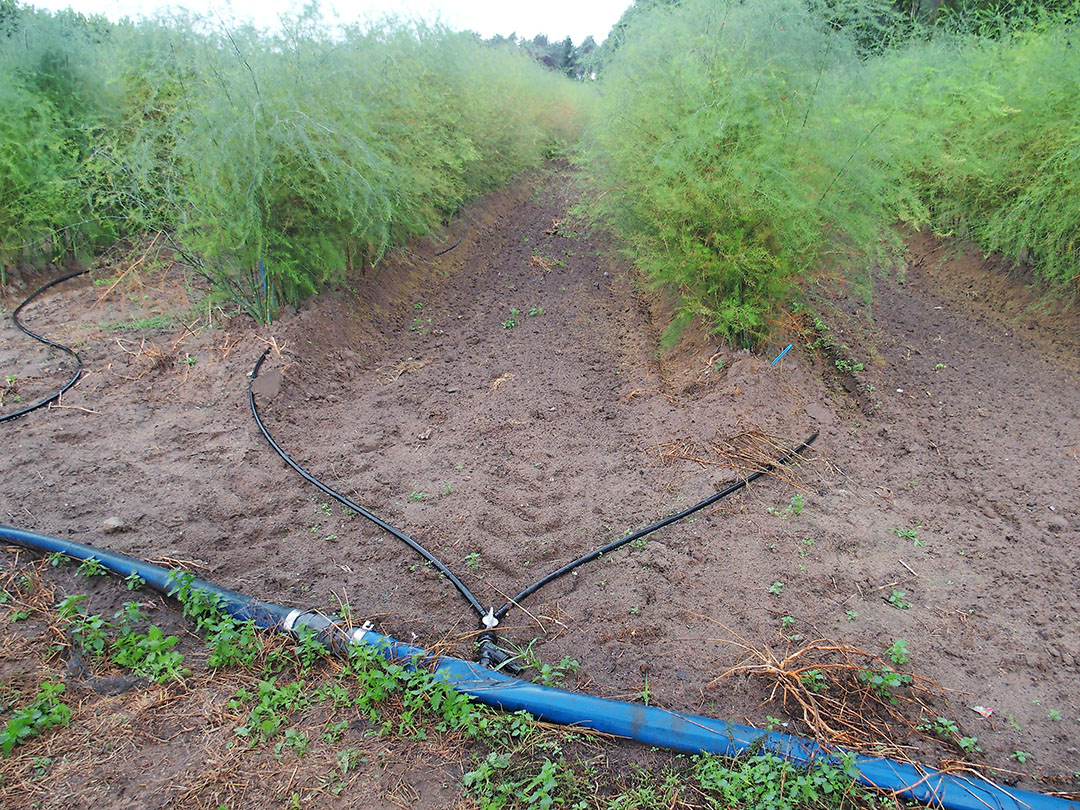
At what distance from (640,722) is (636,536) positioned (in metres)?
1.07

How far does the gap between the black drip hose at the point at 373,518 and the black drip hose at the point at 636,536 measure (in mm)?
167

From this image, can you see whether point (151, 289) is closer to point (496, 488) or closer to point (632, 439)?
point (496, 488)

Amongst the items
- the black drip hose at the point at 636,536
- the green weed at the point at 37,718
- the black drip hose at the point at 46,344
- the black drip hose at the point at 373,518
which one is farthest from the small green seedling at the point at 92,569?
the black drip hose at the point at 46,344

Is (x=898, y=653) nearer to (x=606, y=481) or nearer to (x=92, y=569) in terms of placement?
(x=606, y=481)

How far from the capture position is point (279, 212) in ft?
14.7

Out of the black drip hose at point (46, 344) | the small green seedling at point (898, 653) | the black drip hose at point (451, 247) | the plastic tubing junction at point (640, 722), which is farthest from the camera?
the black drip hose at point (451, 247)

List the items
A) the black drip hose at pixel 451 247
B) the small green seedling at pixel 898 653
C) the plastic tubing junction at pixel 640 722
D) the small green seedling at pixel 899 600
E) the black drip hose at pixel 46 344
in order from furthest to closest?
the black drip hose at pixel 451 247 < the black drip hose at pixel 46 344 < the small green seedling at pixel 899 600 < the small green seedling at pixel 898 653 < the plastic tubing junction at pixel 640 722

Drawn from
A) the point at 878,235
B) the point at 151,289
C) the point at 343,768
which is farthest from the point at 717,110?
the point at 151,289

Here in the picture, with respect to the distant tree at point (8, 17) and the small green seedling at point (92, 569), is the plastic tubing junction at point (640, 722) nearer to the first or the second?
the small green seedling at point (92, 569)

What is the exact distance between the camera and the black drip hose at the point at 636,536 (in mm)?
2688

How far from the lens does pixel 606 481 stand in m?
3.50

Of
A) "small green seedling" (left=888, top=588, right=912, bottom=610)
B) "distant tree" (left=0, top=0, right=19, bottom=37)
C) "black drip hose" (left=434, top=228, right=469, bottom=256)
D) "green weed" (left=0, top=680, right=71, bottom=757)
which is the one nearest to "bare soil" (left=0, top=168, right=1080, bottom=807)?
"small green seedling" (left=888, top=588, right=912, bottom=610)

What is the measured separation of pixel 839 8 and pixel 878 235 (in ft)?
4.56

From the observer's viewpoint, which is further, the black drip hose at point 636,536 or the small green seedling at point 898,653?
the black drip hose at point 636,536
